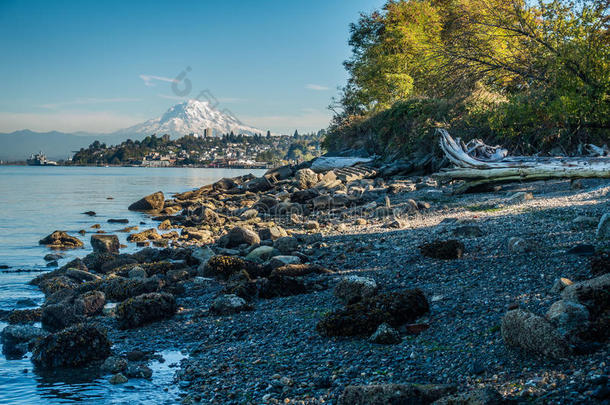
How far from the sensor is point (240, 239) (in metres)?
15.2

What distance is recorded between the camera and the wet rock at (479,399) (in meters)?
3.58

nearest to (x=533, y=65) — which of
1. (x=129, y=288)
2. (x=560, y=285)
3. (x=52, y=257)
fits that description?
(x=560, y=285)

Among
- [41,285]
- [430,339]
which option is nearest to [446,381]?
[430,339]

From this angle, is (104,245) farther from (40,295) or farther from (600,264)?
(600,264)

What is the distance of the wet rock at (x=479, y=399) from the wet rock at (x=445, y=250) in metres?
5.53

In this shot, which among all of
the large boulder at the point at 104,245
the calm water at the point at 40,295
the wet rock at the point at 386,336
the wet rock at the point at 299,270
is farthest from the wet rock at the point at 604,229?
the large boulder at the point at 104,245

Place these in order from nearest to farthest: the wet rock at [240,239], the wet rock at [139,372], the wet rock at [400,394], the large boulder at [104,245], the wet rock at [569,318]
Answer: the wet rock at [400,394] < the wet rock at [569,318] < the wet rock at [139,372] < the wet rock at [240,239] < the large boulder at [104,245]

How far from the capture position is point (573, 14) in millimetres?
14227

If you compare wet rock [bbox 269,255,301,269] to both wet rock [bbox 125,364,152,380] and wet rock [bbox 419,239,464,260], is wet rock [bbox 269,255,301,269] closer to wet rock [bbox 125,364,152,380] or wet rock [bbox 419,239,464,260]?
wet rock [bbox 419,239,464,260]

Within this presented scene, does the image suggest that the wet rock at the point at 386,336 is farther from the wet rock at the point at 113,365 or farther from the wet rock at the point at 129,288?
the wet rock at the point at 129,288

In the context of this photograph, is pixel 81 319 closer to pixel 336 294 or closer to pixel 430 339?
pixel 336 294

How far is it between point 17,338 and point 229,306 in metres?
3.53

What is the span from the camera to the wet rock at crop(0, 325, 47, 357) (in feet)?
24.2

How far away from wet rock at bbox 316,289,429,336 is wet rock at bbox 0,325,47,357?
191 inches
